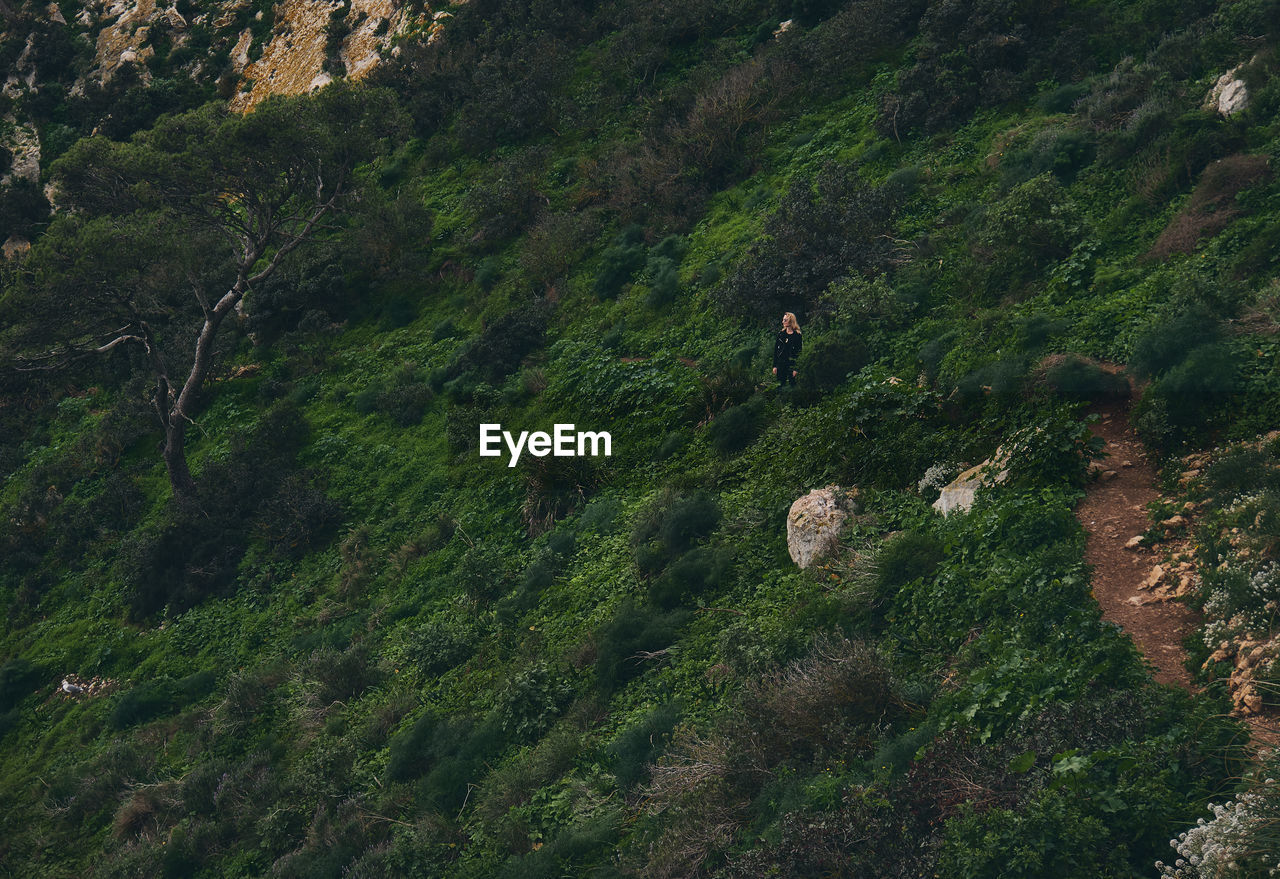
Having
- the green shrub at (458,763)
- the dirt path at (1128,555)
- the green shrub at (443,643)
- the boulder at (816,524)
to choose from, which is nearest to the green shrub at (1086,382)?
the dirt path at (1128,555)

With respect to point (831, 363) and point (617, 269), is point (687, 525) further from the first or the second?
point (617, 269)

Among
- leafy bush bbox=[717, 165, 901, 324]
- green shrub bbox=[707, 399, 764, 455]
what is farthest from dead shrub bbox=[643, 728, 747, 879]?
leafy bush bbox=[717, 165, 901, 324]

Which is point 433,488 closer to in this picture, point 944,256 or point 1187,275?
point 944,256

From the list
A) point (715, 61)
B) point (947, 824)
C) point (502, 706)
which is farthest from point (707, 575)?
point (715, 61)

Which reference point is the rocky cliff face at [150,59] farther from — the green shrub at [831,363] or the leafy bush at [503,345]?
the green shrub at [831,363]

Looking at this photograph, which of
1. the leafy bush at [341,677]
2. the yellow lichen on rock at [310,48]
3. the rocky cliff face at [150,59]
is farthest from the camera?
the yellow lichen on rock at [310,48]

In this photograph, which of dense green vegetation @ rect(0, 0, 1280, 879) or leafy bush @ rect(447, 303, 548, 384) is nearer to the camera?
dense green vegetation @ rect(0, 0, 1280, 879)

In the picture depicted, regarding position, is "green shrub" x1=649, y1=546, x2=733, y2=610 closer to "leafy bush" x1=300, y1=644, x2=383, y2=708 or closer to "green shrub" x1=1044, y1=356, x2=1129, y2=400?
"green shrub" x1=1044, y1=356, x2=1129, y2=400

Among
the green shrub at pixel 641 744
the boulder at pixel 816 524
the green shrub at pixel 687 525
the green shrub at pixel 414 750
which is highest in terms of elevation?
the boulder at pixel 816 524
